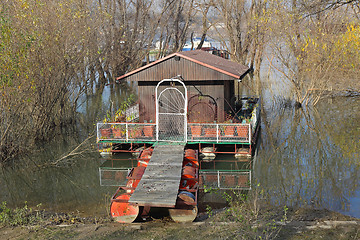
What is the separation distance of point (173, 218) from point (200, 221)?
2.67 feet

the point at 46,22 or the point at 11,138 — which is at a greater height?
the point at 46,22

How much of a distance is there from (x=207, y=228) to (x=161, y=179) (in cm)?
322

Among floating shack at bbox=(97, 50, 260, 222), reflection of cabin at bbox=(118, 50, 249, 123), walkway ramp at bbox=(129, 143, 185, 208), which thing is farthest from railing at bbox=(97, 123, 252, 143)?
reflection of cabin at bbox=(118, 50, 249, 123)

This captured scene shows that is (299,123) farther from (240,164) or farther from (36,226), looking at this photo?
(36,226)

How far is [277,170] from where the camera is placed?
17.6 meters

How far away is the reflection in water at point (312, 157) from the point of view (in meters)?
14.4

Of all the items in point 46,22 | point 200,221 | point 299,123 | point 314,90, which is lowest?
point 200,221

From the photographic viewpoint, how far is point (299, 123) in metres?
25.9

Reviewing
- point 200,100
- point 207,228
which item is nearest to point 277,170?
point 200,100

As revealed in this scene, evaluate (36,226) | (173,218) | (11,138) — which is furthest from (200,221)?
(11,138)

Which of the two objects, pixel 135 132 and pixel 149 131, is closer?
pixel 149 131

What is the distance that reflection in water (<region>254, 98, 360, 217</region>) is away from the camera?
14.4 metres

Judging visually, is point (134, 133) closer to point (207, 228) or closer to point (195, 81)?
point (195, 81)

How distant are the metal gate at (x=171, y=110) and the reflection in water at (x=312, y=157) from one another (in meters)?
4.24
